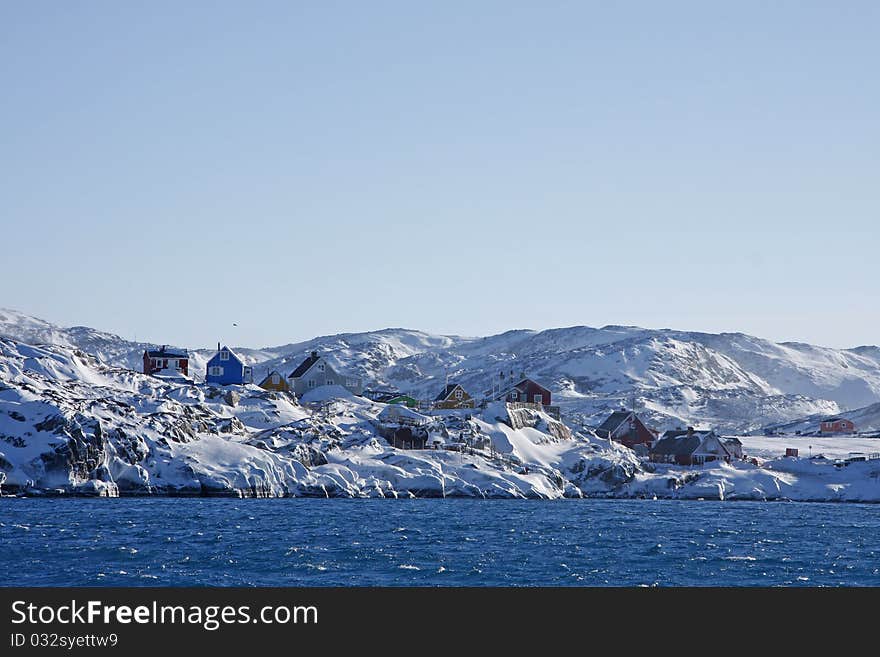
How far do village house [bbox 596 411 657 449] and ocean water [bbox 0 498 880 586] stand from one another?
5587cm

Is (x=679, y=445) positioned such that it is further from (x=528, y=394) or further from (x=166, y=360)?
(x=166, y=360)

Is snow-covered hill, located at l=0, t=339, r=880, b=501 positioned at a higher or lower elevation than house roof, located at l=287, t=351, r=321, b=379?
lower

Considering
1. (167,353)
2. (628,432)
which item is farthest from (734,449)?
(167,353)

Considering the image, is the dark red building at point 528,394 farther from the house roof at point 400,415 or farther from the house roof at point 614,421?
the house roof at point 400,415

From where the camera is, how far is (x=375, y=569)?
69312mm

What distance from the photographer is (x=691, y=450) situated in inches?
6393

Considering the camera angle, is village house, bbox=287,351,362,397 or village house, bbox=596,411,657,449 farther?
village house, bbox=287,351,362,397

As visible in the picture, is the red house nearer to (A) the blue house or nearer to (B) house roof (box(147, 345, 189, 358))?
(B) house roof (box(147, 345, 189, 358))

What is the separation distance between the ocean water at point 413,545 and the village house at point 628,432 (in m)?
55.9

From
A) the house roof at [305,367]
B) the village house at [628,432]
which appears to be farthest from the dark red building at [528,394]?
the house roof at [305,367]

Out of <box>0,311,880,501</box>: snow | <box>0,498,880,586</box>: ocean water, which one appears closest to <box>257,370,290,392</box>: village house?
<box>0,311,880,501</box>: snow

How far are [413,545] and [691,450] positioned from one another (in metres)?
87.1

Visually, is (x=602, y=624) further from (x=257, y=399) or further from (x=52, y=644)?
(x=257, y=399)

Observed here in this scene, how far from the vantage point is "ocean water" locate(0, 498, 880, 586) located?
66.8 m
